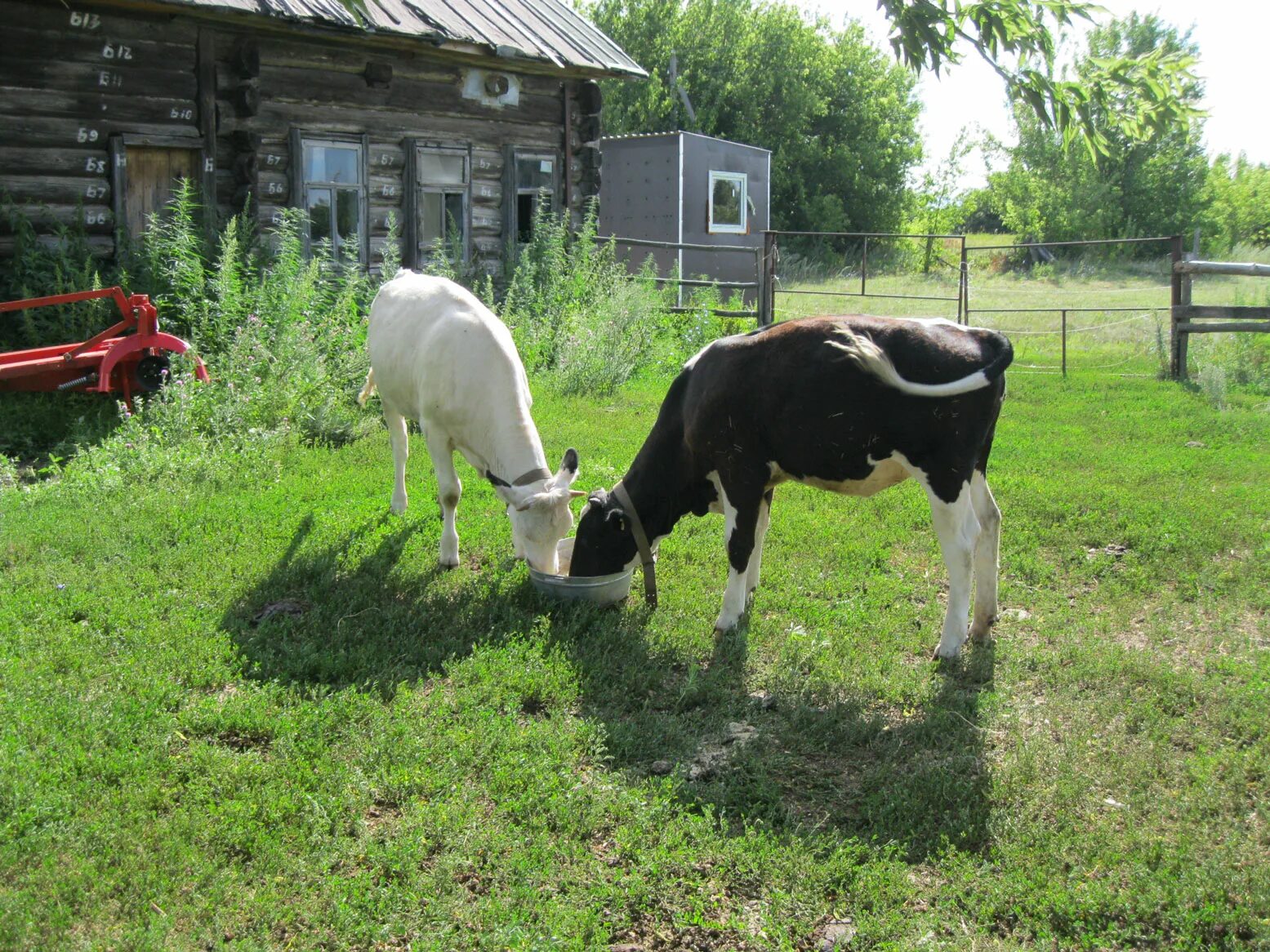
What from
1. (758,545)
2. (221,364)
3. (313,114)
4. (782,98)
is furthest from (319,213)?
(782,98)

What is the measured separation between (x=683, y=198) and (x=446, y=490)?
19.5 m

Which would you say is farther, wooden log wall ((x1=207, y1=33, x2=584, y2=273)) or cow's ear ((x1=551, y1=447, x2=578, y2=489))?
wooden log wall ((x1=207, y1=33, x2=584, y2=273))

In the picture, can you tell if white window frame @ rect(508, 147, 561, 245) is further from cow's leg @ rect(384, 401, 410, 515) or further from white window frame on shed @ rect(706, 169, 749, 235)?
white window frame on shed @ rect(706, 169, 749, 235)

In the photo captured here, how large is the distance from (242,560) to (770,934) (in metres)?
4.18

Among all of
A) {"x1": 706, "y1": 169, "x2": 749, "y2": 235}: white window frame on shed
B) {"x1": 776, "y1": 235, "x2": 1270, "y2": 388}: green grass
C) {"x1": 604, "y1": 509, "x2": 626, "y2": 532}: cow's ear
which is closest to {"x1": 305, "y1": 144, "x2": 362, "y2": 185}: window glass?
{"x1": 776, "y1": 235, "x2": 1270, "y2": 388}: green grass

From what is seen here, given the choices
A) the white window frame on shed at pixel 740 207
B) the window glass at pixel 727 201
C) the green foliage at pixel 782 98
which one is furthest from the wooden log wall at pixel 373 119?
the green foliage at pixel 782 98

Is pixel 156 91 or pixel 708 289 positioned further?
pixel 708 289

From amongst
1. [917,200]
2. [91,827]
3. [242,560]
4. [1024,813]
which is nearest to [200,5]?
[242,560]

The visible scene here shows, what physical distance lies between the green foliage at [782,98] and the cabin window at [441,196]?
28.0 meters

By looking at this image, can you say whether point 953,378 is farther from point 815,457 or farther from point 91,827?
point 91,827

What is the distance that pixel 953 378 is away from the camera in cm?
514

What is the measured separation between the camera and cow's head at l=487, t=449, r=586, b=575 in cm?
617

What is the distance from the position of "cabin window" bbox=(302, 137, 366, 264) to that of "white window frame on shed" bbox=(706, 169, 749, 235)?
13.0 meters

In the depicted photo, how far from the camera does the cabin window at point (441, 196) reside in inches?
583
